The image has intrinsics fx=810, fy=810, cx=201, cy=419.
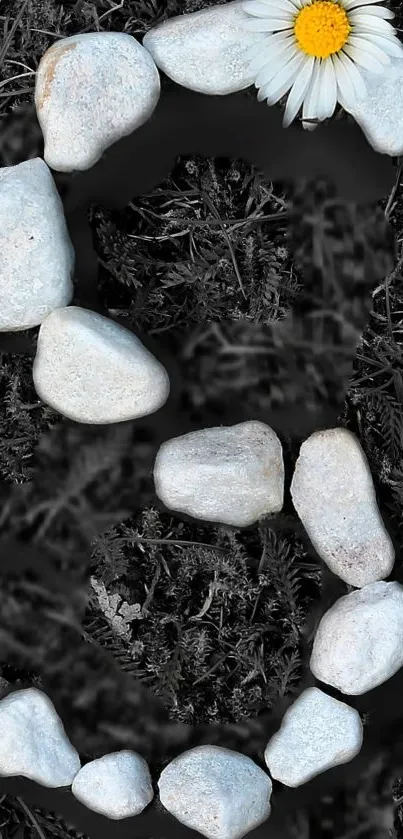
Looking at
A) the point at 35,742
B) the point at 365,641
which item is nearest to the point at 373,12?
the point at 365,641

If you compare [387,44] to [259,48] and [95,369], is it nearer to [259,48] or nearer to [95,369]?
[259,48]

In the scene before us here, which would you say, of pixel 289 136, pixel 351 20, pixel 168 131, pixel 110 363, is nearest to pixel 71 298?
pixel 110 363

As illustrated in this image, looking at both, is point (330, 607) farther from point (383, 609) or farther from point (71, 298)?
point (71, 298)

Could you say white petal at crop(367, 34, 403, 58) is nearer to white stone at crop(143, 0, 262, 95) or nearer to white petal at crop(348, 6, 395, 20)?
white petal at crop(348, 6, 395, 20)

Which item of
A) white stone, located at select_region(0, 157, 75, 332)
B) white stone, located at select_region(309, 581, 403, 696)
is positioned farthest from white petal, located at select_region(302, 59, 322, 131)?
white stone, located at select_region(309, 581, 403, 696)

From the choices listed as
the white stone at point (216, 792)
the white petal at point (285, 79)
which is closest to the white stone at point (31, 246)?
the white petal at point (285, 79)

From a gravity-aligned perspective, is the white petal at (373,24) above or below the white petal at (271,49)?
above

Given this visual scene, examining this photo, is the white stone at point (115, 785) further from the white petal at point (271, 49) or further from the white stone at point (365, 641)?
the white petal at point (271, 49)
